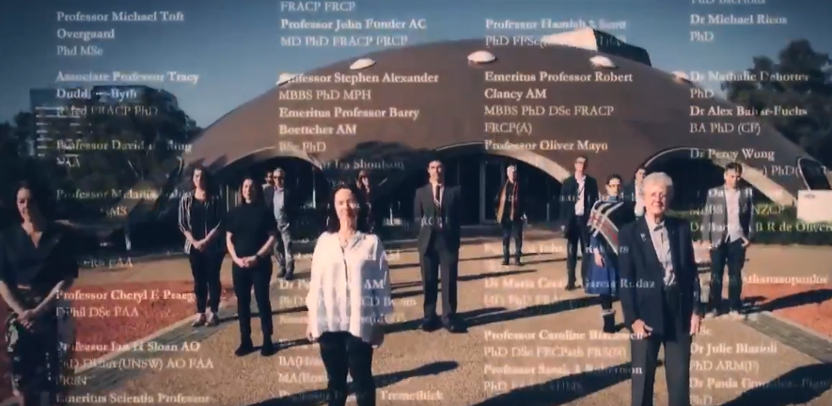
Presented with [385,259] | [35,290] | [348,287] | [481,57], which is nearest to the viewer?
[348,287]

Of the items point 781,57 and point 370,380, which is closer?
point 370,380

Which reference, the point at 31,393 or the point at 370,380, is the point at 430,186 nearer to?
the point at 370,380

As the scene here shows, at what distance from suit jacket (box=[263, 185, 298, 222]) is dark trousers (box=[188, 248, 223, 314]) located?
42 cm

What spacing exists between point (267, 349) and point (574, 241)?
6.12 ft

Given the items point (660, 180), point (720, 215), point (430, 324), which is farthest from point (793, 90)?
point (430, 324)

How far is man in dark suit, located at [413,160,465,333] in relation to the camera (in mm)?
3904

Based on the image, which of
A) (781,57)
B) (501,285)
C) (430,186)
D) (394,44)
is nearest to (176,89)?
(394,44)

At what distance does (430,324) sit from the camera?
4.00m

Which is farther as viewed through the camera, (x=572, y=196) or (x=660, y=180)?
(x=572, y=196)

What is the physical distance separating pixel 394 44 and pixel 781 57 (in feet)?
7.20

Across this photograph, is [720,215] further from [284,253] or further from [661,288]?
[284,253]

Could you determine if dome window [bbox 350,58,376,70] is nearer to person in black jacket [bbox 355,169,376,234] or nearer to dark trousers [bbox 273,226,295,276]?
person in black jacket [bbox 355,169,376,234]

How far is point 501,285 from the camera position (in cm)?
394

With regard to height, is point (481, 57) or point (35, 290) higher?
point (481, 57)
